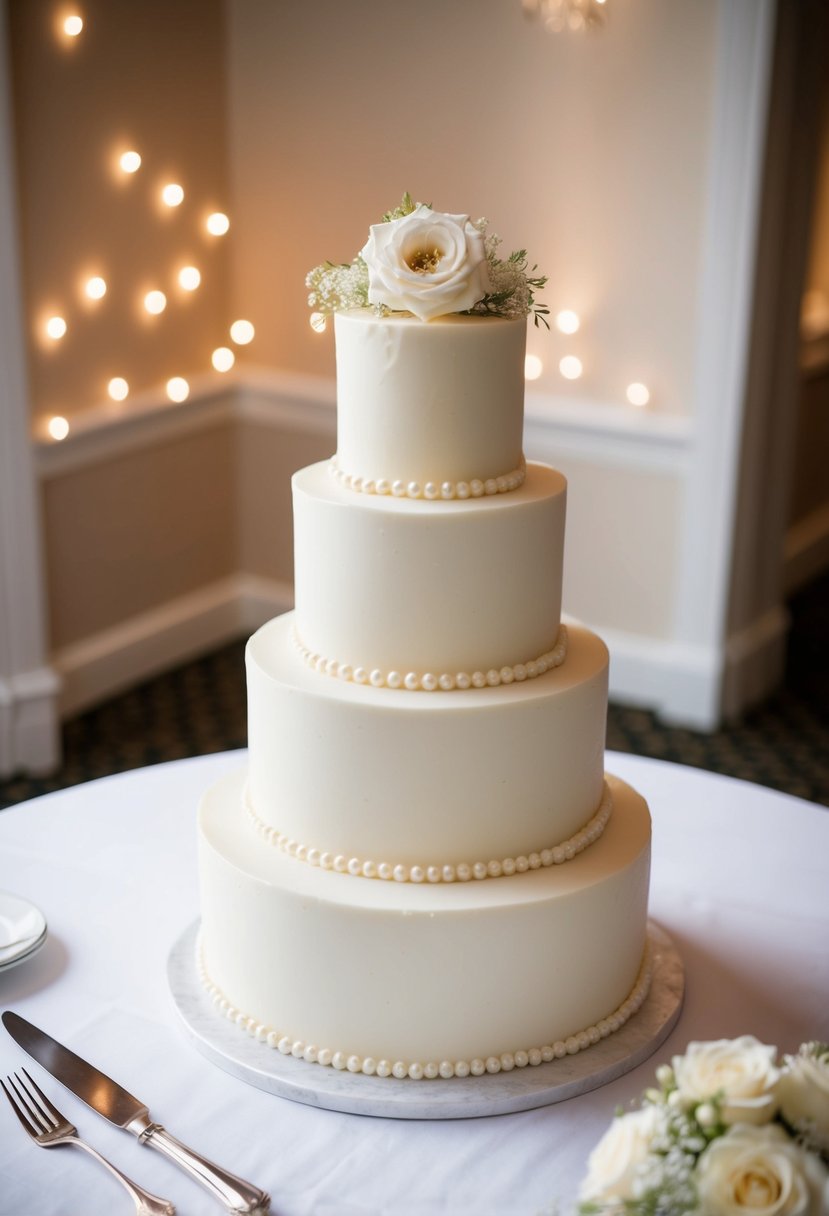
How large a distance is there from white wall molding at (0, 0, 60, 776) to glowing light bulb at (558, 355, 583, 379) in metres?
1.57

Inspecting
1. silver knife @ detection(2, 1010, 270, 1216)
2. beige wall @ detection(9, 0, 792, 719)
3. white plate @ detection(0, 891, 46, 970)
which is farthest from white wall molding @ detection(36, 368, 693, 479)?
silver knife @ detection(2, 1010, 270, 1216)

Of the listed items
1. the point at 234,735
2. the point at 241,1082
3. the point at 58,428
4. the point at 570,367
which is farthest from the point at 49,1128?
the point at 570,367

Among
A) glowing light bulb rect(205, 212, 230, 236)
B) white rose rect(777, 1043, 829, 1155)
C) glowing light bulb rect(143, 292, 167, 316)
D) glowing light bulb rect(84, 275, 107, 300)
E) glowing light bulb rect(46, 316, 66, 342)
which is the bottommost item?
white rose rect(777, 1043, 829, 1155)

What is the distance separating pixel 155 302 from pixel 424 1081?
318 centimetres

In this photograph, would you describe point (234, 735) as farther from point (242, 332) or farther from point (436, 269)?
point (436, 269)

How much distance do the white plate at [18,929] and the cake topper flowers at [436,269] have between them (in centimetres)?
92

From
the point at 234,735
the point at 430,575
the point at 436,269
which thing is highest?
the point at 436,269

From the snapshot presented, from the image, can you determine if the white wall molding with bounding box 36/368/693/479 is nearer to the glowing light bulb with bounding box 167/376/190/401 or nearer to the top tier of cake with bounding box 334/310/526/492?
the glowing light bulb with bounding box 167/376/190/401

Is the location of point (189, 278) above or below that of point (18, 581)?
above

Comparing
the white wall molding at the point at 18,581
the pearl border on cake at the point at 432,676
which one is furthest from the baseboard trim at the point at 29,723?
the pearl border on cake at the point at 432,676

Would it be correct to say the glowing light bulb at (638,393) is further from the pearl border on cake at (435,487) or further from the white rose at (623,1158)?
the white rose at (623,1158)

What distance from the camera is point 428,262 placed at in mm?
1647

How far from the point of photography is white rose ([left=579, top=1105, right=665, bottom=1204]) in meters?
1.22

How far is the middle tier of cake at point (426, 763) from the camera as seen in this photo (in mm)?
1674
